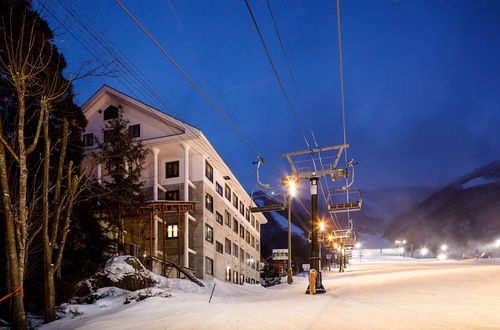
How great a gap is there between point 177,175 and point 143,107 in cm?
624

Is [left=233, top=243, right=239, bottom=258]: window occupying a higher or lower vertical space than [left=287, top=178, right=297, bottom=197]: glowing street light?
lower

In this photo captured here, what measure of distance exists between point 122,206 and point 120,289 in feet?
30.5

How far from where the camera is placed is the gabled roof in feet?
99.2

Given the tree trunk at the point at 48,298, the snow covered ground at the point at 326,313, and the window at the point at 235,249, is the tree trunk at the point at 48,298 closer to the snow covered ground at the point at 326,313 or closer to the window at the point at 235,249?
the snow covered ground at the point at 326,313

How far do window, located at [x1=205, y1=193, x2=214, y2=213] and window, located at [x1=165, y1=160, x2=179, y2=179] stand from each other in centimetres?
317

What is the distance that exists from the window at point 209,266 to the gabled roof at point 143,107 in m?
10.5

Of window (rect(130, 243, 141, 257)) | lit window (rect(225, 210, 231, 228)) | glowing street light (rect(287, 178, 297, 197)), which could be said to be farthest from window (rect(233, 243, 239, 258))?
glowing street light (rect(287, 178, 297, 197))

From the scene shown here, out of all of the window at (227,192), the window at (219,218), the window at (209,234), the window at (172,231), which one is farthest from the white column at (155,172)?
the window at (227,192)

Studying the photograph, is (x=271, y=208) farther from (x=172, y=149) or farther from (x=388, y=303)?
(x=388, y=303)

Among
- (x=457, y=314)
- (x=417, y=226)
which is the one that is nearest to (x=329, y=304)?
(x=457, y=314)

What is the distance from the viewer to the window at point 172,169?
32.1 m

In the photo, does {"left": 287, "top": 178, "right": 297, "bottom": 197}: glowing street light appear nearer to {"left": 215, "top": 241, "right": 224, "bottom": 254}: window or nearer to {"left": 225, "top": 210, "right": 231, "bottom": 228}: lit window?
{"left": 215, "top": 241, "right": 224, "bottom": 254}: window

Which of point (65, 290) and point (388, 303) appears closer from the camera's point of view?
point (388, 303)

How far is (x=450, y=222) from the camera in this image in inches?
6240
